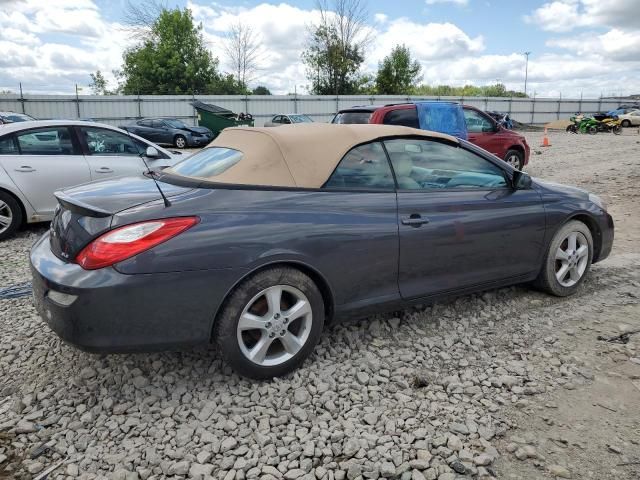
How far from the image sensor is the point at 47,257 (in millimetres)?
2965

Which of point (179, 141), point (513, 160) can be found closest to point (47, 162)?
point (513, 160)

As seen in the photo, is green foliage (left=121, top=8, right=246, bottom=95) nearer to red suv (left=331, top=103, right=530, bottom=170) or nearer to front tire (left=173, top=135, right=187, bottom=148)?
front tire (left=173, top=135, right=187, bottom=148)

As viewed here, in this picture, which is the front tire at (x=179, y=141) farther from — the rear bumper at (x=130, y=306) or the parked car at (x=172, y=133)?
the rear bumper at (x=130, y=306)

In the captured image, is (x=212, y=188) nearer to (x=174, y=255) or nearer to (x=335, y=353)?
(x=174, y=255)

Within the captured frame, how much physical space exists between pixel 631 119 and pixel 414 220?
38.9m

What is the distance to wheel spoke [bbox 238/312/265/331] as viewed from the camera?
9.46 feet

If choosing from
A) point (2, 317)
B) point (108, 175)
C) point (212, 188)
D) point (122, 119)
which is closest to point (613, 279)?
point (212, 188)

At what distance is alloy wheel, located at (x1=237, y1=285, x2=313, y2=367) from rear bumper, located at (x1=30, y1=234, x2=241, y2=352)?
0.22 m

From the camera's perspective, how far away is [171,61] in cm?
4947

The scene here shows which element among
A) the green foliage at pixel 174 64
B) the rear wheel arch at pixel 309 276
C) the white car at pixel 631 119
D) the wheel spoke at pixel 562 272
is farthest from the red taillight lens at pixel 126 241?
the green foliage at pixel 174 64

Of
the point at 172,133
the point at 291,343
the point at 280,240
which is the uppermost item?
the point at 280,240

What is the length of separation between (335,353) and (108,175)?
4.67 meters

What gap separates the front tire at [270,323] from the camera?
2.85 m

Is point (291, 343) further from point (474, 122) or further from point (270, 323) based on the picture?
point (474, 122)
